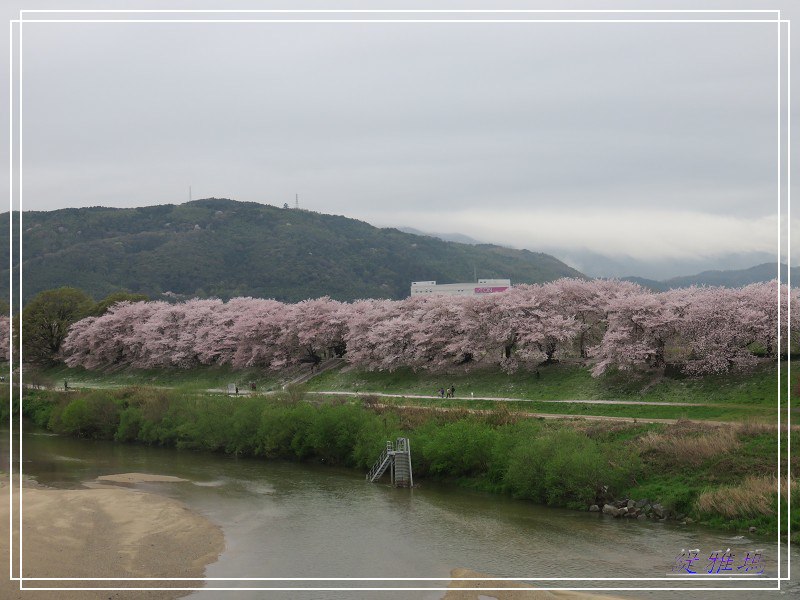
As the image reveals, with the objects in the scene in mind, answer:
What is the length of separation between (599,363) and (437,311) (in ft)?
48.3

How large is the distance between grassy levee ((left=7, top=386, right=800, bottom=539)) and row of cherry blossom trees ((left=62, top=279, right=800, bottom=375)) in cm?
956

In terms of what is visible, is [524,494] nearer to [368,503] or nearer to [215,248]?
[368,503]

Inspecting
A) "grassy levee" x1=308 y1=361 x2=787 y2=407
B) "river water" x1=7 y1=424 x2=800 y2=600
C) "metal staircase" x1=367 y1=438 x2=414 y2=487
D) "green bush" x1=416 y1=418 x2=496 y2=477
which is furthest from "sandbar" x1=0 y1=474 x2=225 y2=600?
"grassy levee" x1=308 y1=361 x2=787 y2=407

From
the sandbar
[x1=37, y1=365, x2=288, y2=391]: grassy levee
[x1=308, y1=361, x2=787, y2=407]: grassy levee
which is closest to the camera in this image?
the sandbar

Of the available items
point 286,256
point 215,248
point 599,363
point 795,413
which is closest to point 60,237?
point 215,248

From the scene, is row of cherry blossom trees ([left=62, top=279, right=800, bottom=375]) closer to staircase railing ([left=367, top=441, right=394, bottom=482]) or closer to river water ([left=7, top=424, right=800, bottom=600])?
staircase railing ([left=367, top=441, right=394, bottom=482])

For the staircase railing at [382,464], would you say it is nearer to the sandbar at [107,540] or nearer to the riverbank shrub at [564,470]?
the riverbank shrub at [564,470]

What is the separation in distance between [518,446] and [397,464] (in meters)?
5.42

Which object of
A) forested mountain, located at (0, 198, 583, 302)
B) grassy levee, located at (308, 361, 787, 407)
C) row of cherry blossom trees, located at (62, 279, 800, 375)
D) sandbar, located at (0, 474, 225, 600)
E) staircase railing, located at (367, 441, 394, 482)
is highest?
forested mountain, located at (0, 198, 583, 302)

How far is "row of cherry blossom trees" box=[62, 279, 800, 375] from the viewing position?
1709 inches

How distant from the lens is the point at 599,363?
4503cm

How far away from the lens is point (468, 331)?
177ft

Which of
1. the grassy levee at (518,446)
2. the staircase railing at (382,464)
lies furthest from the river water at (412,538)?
the grassy levee at (518,446)

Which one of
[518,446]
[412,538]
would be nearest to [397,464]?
[518,446]
